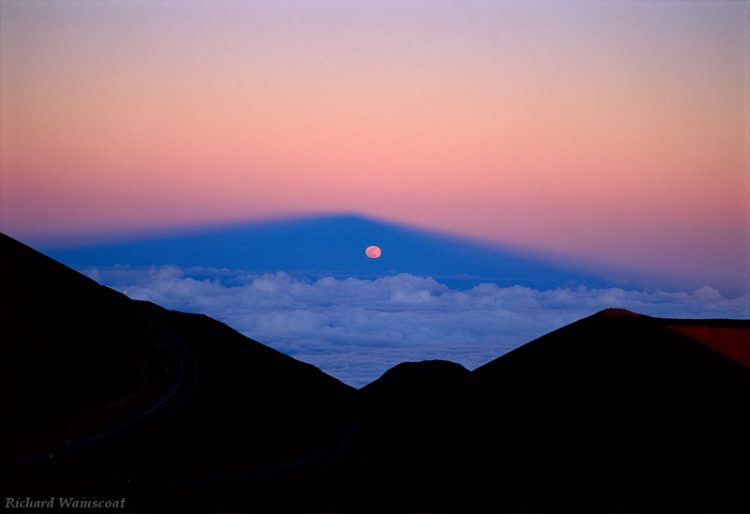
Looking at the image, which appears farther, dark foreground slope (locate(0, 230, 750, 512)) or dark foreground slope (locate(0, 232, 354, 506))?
dark foreground slope (locate(0, 230, 750, 512))

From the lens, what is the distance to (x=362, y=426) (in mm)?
130875

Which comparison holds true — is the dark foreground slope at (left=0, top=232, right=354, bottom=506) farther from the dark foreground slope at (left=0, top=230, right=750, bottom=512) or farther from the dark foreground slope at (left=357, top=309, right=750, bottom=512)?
the dark foreground slope at (left=357, top=309, right=750, bottom=512)

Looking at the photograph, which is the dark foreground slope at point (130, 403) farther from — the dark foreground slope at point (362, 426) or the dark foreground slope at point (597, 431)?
the dark foreground slope at point (597, 431)

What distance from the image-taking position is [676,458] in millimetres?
86750

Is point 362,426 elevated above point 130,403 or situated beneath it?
situated beneath

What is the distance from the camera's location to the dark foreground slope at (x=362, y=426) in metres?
78.8

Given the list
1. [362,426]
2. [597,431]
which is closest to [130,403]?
[362,426]

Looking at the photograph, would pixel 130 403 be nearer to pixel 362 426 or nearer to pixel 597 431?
pixel 362 426

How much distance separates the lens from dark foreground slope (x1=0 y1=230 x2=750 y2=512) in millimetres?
78750

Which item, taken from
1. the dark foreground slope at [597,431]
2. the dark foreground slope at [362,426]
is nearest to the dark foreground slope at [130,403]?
the dark foreground slope at [362,426]

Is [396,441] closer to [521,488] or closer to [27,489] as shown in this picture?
[521,488]

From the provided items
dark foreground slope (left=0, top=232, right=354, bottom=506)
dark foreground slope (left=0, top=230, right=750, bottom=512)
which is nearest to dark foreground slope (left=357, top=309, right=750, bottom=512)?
dark foreground slope (left=0, top=230, right=750, bottom=512)

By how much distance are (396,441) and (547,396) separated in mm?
23058

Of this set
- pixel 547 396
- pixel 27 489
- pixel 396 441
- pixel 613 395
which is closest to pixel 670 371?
pixel 613 395
